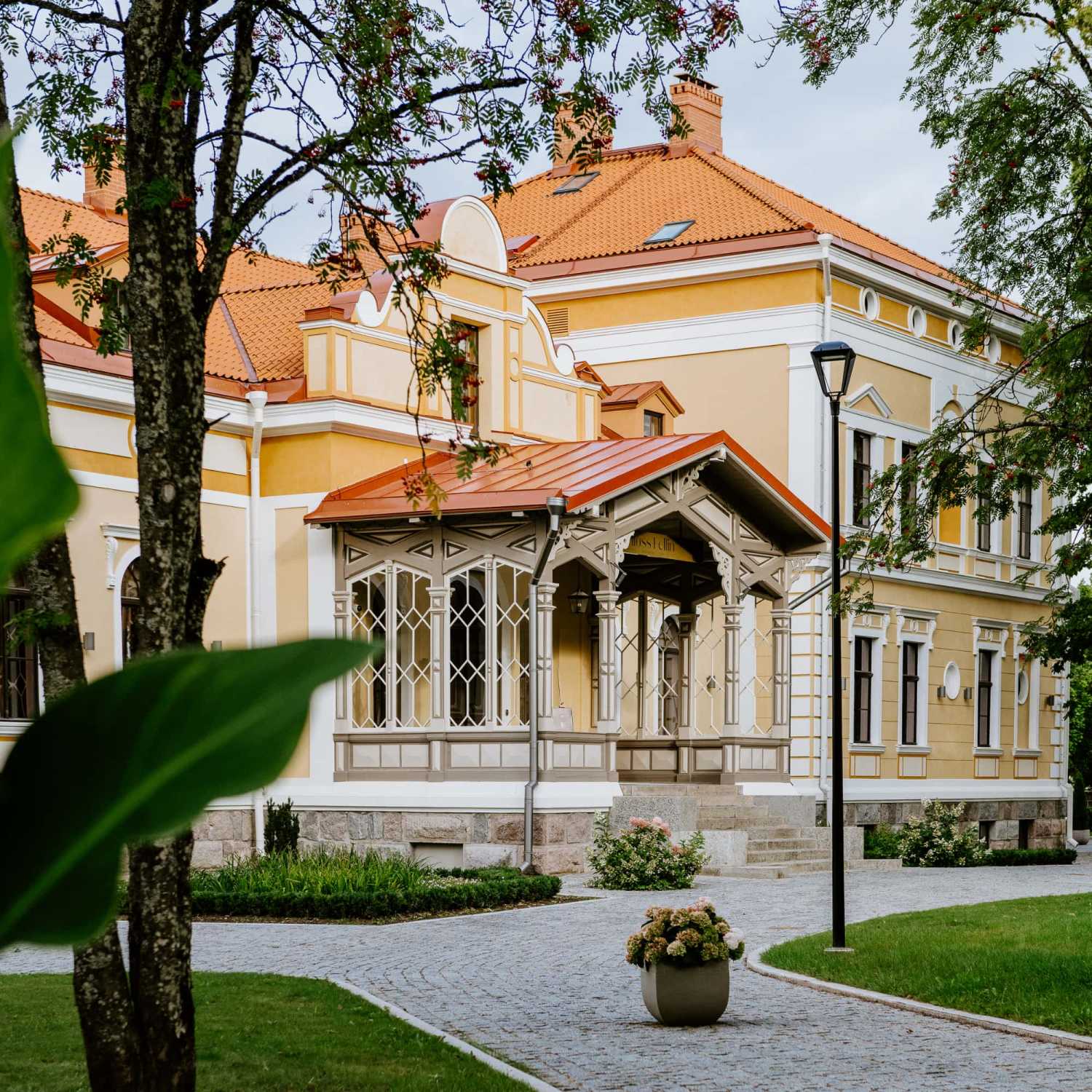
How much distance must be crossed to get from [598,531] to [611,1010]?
10.0 meters

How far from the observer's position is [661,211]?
96.4ft

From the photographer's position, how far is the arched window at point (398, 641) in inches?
803

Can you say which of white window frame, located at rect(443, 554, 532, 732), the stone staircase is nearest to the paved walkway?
the stone staircase

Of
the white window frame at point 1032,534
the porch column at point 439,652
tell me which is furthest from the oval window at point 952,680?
the porch column at point 439,652

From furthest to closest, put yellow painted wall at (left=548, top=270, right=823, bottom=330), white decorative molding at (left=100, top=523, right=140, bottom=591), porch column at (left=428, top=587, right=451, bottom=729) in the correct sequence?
1. yellow painted wall at (left=548, top=270, right=823, bottom=330)
2. porch column at (left=428, top=587, right=451, bottom=729)
3. white decorative molding at (left=100, top=523, right=140, bottom=591)

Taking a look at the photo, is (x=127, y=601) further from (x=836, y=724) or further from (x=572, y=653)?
(x=836, y=724)

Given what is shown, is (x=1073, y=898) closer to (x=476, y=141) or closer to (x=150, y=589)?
(x=476, y=141)

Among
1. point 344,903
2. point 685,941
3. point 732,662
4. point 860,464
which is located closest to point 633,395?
point 860,464

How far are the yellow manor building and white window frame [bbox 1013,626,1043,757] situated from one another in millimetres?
131

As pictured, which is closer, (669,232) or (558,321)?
(669,232)

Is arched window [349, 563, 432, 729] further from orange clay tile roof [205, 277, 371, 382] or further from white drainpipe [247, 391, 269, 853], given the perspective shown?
orange clay tile roof [205, 277, 371, 382]

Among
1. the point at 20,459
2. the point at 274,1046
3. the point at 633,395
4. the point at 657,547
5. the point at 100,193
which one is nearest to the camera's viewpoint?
the point at 20,459

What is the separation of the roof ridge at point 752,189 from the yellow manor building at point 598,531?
10cm

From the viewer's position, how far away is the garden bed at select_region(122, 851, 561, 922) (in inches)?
605
